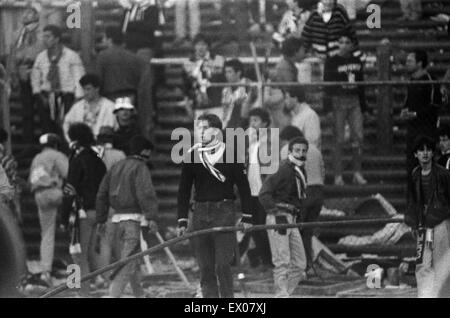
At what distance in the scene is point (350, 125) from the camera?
13.9m

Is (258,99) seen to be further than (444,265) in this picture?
Yes

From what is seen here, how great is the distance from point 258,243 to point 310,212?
47 centimetres

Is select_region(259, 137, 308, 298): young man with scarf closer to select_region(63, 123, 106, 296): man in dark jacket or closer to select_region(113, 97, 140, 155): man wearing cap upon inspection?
select_region(113, 97, 140, 155): man wearing cap

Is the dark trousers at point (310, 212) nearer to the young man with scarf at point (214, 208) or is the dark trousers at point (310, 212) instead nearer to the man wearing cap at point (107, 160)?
the young man with scarf at point (214, 208)

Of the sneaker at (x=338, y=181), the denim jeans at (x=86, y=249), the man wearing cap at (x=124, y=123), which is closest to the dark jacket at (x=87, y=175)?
the denim jeans at (x=86, y=249)

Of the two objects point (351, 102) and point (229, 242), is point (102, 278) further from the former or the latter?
point (351, 102)

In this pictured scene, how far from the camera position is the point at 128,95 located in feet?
46.3

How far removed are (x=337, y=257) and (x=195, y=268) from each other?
3.65ft

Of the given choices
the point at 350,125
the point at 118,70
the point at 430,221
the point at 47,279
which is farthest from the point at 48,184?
the point at 430,221

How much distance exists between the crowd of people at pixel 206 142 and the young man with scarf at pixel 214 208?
11 millimetres

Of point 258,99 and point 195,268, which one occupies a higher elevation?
point 258,99

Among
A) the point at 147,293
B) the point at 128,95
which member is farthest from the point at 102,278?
the point at 128,95

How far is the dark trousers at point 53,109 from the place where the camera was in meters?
14.1

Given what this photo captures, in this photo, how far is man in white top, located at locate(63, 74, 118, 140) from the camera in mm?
13875
